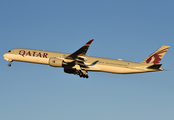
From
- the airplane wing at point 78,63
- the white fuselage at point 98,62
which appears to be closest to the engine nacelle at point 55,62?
the airplane wing at point 78,63

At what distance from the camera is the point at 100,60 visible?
43.8 m

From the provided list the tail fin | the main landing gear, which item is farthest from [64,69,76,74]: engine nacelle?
the tail fin

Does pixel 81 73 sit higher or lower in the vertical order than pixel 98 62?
lower

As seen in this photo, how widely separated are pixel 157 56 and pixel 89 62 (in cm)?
1369

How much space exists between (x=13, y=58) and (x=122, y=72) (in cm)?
2344

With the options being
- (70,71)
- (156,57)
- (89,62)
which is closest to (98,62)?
(89,62)

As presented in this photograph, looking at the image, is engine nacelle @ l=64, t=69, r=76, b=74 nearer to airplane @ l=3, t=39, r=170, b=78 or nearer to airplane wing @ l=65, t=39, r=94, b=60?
airplane @ l=3, t=39, r=170, b=78

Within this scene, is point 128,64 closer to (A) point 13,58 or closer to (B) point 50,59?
(B) point 50,59

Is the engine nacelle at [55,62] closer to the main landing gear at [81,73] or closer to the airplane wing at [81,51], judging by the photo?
the airplane wing at [81,51]

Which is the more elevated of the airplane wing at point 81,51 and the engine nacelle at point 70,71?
the airplane wing at point 81,51

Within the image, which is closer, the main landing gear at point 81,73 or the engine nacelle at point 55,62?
the engine nacelle at point 55,62

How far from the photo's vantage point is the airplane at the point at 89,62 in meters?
42.3

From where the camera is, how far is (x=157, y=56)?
44.3 metres

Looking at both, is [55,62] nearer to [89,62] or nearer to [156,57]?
[89,62]
